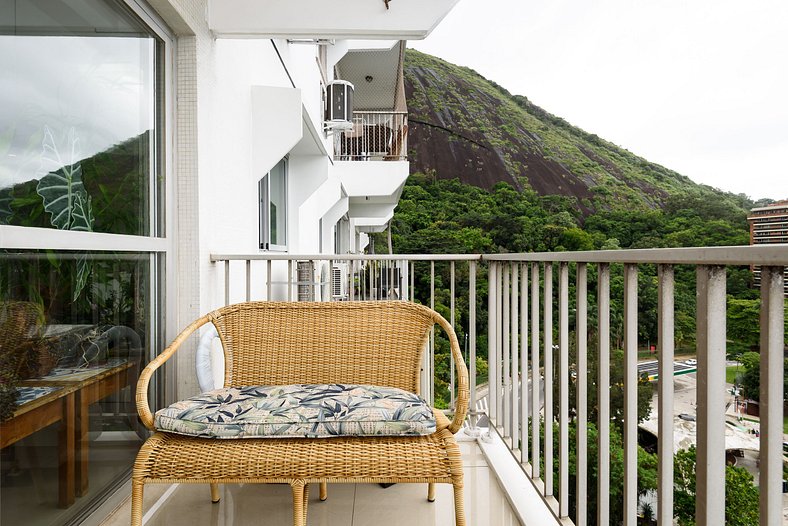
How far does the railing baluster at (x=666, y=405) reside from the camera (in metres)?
0.98

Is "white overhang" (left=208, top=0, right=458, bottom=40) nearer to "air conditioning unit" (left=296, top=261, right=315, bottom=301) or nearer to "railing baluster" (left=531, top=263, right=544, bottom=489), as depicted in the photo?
"railing baluster" (left=531, top=263, right=544, bottom=489)

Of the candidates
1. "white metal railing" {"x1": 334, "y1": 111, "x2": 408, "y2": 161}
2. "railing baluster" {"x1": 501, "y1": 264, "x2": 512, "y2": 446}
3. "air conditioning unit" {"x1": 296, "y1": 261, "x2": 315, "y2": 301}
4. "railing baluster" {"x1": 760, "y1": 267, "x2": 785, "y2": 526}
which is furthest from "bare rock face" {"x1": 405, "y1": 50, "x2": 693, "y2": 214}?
"railing baluster" {"x1": 760, "y1": 267, "x2": 785, "y2": 526}

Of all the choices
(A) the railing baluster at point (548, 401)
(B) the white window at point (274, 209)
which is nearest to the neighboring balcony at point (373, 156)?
(B) the white window at point (274, 209)

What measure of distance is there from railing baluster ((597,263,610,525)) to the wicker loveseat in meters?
0.36

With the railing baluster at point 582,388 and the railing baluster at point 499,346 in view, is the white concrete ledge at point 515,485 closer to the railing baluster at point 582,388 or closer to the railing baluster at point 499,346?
the railing baluster at point 499,346

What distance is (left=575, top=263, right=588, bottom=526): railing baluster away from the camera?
137 cm

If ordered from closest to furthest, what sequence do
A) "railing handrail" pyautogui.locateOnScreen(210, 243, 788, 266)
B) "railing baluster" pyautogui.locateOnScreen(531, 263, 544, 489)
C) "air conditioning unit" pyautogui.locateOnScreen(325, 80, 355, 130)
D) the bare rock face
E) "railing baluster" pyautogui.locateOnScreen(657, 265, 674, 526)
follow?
"railing handrail" pyautogui.locateOnScreen(210, 243, 788, 266) < "railing baluster" pyautogui.locateOnScreen(657, 265, 674, 526) < "railing baluster" pyautogui.locateOnScreen(531, 263, 544, 489) < "air conditioning unit" pyautogui.locateOnScreen(325, 80, 355, 130) < the bare rock face

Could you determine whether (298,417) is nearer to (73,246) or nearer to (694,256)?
(73,246)

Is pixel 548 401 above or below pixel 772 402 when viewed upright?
below

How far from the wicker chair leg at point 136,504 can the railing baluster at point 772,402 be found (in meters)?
1.36

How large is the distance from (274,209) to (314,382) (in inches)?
126

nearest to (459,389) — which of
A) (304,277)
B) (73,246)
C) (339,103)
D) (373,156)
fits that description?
(73,246)

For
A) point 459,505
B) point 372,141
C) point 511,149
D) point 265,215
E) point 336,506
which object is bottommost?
point 336,506

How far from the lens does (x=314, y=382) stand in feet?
6.70
